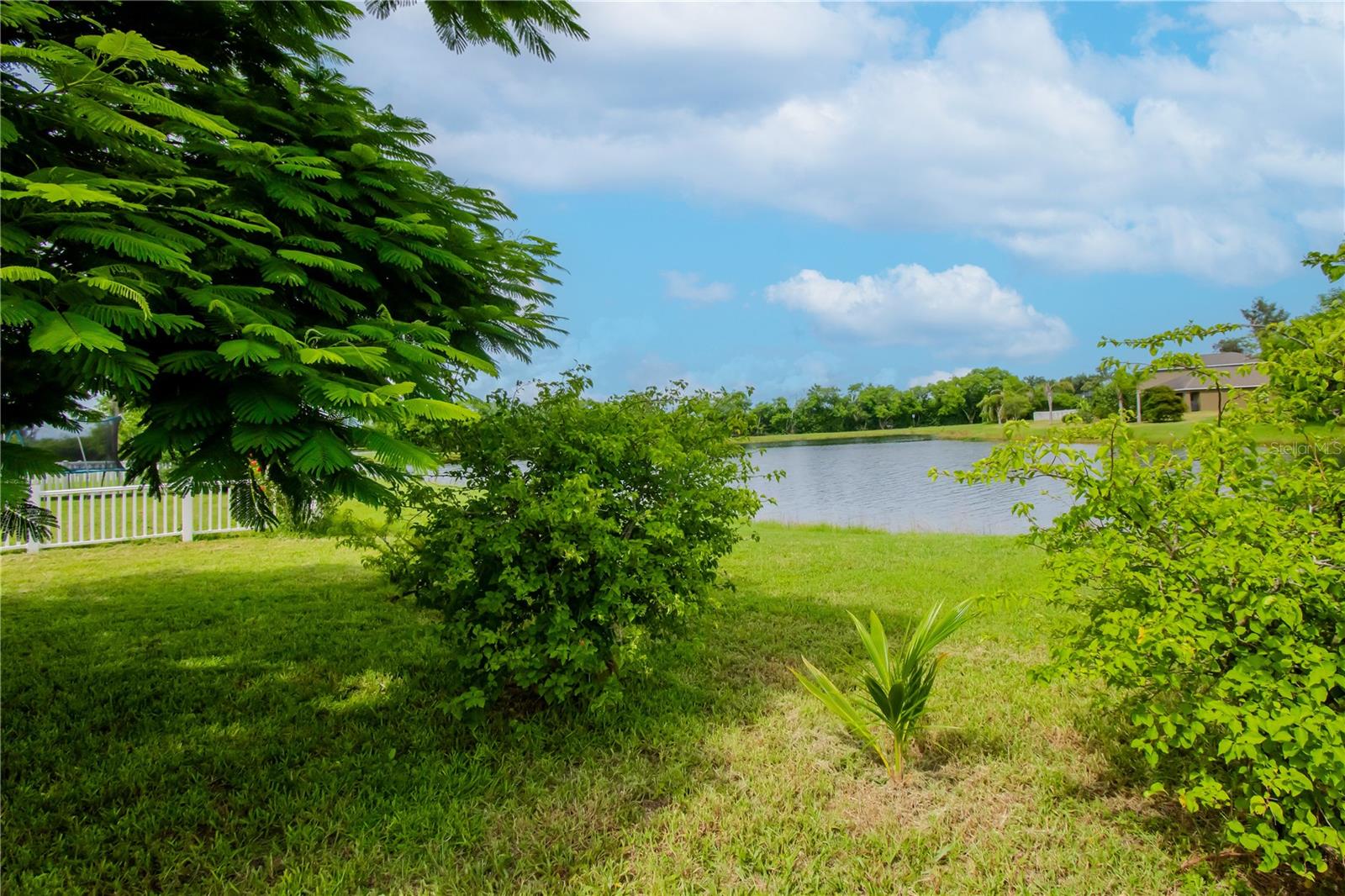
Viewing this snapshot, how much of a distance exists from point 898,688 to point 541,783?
71.3 inches

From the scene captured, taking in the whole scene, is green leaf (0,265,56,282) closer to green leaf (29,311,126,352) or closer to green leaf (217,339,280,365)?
green leaf (29,311,126,352)

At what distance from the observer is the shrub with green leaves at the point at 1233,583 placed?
95.0 inches

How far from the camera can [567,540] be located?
12.1 ft

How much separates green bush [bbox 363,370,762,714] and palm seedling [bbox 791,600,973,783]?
955 mm

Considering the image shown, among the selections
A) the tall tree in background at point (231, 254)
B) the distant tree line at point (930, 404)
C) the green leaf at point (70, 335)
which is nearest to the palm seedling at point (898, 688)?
the tall tree in background at point (231, 254)

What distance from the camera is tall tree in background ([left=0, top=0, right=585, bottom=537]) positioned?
246cm

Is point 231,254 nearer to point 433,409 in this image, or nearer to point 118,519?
point 433,409

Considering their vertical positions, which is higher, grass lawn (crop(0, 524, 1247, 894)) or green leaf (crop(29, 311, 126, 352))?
green leaf (crop(29, 311, 126, 352))

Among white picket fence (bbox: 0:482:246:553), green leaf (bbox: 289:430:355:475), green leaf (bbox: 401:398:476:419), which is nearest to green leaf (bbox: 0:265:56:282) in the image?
green leaf (bbox: 289:430:355:475)

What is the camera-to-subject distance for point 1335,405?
2945 millimetres

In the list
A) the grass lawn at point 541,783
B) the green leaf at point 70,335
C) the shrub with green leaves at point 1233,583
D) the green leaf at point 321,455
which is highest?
the green leaf at point 70,335

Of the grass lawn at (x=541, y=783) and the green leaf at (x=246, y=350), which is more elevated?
the green leaf at (x=246, y=350)

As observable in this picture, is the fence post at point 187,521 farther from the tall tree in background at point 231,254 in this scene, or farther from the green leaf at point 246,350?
the green leaf at point 246,350

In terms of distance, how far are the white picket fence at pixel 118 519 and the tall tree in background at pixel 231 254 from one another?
784 centimetres
